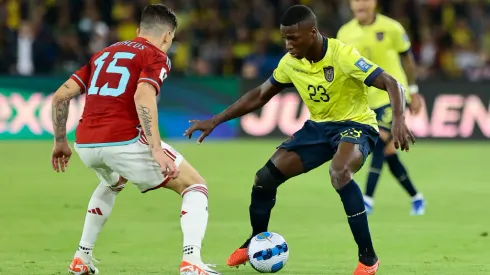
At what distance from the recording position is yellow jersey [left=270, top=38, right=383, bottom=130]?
7375mm

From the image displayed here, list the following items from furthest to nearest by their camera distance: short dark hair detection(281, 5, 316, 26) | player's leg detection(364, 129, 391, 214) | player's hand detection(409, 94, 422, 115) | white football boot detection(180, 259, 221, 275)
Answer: player's hand detection(409, 94, 422, 115)
player's leg detection(364, 129, 391, 214)
short dark hair detection(281, 5, 316, 26)
white football boot detection(180, 259, 221, 275)

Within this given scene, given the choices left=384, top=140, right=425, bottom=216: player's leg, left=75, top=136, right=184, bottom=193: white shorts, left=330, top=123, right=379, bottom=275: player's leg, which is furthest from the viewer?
left=384, top=140, right=425, bottom=216: player's leg

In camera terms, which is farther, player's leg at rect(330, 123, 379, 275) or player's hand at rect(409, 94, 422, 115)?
player's hand at rect(409, 94, 422, 115)

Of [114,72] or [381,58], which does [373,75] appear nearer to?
[114,72]

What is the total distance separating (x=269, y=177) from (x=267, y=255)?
63 centimetres

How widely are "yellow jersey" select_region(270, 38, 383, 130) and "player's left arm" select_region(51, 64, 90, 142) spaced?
5.04 ft

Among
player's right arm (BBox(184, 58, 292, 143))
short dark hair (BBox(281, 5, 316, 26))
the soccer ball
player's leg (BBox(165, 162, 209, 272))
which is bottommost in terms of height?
the soccer ball

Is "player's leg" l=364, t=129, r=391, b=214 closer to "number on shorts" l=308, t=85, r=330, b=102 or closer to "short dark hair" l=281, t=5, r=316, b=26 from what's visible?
"number on shorts" l=308, t=85, r=330, b=102

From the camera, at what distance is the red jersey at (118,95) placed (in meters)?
6.77

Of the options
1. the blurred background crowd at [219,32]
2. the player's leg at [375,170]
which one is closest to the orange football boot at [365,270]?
the player's leg at [375,170]

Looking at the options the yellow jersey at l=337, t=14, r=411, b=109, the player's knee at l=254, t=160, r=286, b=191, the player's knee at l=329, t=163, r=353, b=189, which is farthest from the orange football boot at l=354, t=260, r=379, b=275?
the yellow jersey at l=337, t=14, r=411, b=109

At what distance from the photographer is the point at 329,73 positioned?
7.43 metres

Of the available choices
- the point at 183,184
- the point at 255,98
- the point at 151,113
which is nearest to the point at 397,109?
the point at 255,98

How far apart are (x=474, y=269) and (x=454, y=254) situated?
0.88 m
